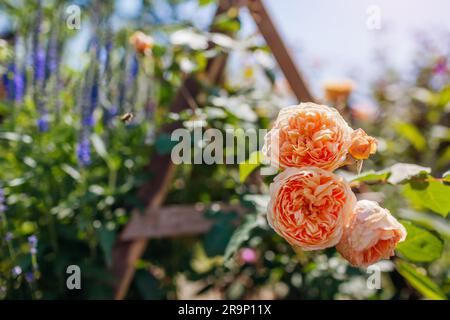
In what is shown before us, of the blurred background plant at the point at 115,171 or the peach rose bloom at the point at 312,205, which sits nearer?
the peach rose bloom at the point at 312,205

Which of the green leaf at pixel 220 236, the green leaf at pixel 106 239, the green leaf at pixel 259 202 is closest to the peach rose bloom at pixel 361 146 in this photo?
the green leaf at pixel 259 202

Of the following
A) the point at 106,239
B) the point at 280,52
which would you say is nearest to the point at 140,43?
the point at 280,52

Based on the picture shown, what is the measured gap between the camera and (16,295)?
111 cm

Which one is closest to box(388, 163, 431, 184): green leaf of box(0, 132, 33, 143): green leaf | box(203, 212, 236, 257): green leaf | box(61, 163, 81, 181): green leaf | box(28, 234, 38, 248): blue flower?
box(203, 212, 236, 257): green leaf

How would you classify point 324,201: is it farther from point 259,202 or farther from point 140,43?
point 140,43

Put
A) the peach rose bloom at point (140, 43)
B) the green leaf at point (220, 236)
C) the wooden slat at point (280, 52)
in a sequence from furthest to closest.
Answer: the wooden slat at point (280, 52) < the peach rose bloom at point (140, 43) < the green leaf at point (220, 236)

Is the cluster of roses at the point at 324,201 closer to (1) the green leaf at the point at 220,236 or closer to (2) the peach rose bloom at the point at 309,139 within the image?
(2) the peach rose bloom at the point at 309,139

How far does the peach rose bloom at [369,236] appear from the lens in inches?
25.5

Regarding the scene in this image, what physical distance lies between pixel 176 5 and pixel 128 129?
872mm

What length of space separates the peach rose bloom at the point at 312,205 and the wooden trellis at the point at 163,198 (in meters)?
0.87

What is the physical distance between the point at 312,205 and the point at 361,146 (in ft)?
0.38

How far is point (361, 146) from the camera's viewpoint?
26.8 inches
